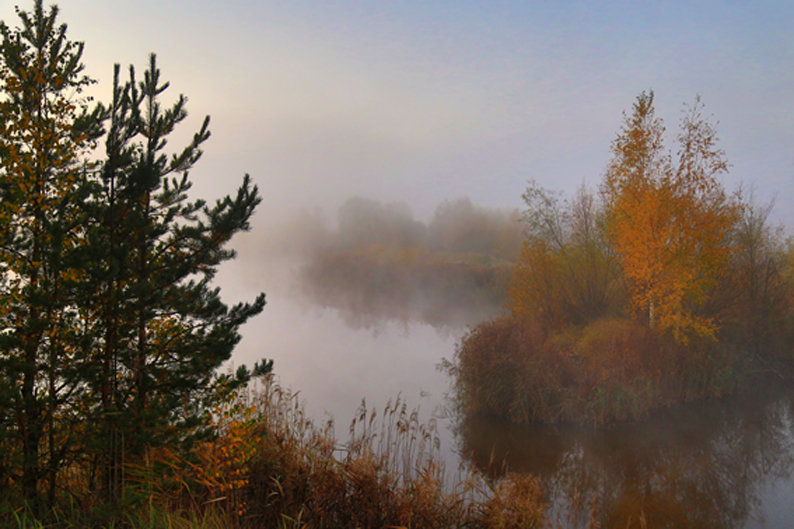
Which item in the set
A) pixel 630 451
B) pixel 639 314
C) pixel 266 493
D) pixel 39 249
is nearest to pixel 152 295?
pixel 39 249

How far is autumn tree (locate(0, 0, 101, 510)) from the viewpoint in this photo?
504 centimetres

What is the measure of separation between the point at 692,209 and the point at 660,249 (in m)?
1.92

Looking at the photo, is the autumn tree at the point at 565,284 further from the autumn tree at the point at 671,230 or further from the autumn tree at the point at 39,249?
the autumn tree at the point at 39,249

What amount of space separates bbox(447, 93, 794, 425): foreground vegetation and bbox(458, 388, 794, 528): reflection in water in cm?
79

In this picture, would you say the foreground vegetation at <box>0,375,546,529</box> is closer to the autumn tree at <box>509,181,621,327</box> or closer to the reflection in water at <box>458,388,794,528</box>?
the reflection in water at <box>458,388,794,528</box>

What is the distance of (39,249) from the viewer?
5391 millimetres

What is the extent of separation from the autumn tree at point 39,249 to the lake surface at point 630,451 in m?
4.55

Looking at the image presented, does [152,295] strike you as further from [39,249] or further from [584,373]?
[584,373]

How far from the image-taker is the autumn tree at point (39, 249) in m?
5.04

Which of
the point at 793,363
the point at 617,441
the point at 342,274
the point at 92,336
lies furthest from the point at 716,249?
the point at 342,274

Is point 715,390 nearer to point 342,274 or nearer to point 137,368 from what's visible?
point 137,368

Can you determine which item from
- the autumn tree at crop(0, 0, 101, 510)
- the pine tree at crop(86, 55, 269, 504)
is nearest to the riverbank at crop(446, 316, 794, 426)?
the pine tree at crop(86, 55, 269, 504)

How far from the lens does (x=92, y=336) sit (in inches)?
210

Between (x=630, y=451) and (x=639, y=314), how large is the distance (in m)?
6.70
